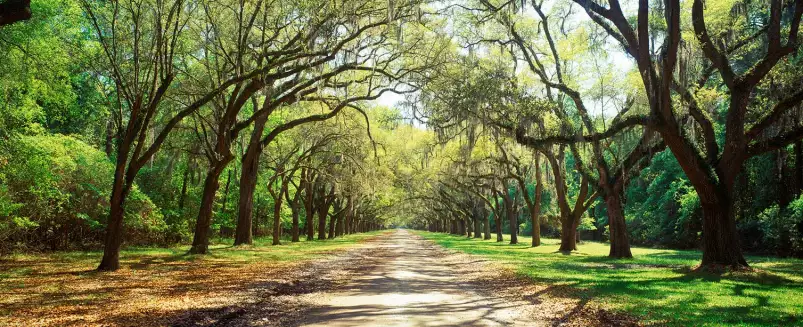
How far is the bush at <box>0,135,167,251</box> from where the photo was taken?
1553 centimetres

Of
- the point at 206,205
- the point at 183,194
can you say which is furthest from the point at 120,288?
the point at 183,194

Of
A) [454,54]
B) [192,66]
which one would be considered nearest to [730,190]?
A: [454,54]

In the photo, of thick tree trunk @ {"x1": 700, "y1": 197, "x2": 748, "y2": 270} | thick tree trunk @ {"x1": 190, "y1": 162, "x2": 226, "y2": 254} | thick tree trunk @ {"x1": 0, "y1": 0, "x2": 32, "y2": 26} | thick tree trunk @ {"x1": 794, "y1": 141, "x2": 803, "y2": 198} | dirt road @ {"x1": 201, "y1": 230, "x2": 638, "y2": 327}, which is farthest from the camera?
thick tree trunk @ {"x1": 794, "y1": 141, "x2": 803, "y2": 198}

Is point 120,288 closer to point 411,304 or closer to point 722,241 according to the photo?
point 411,304

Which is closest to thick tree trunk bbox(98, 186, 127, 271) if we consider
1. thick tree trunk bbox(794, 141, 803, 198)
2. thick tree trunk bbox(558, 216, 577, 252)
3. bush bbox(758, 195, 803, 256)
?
thick tree trunk bbox(558, 216, 577, 252)

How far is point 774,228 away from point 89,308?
26408mm

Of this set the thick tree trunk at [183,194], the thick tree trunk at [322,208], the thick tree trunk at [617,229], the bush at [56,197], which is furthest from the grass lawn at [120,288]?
the thick tree trunk at [322,208]

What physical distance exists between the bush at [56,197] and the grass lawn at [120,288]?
152 cm

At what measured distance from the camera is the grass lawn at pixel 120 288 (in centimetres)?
750

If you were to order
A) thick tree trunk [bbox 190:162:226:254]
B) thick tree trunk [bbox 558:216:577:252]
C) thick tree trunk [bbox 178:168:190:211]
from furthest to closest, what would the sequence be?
1. thick tree trunk [bbox 178:168:190:211]
2. thick tree trunk [bbox 558:216:577:252]
3. thick tree trunk [bbox 190:162:226:254]

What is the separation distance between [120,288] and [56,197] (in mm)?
9917

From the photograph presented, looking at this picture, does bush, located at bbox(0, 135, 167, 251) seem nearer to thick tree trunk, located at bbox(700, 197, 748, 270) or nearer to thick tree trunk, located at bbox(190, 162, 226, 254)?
thick tree trunk, located at bbox(190, 162, 226, 254)

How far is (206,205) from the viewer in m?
18.7

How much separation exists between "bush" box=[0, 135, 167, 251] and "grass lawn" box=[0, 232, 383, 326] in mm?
1520
